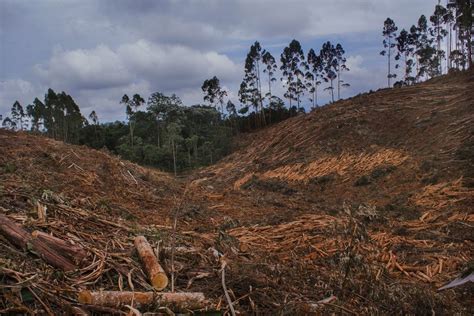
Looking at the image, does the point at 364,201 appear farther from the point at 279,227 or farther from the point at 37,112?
the point at 37,112

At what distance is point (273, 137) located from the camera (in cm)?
2128

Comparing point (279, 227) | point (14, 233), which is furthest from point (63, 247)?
point (279, 227)

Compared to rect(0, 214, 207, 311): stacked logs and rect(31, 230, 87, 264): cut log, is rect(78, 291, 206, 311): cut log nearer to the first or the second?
rect(0, 214, 207, 311): stacked logs

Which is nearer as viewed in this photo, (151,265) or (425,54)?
(151,265)

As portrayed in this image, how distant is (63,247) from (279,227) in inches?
143

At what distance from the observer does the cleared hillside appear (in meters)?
3.71

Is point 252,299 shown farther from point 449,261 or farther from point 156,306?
point 449,261

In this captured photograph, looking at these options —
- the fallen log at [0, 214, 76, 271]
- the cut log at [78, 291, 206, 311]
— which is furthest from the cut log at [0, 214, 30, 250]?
the cut log at [78, 291, 206, 311]

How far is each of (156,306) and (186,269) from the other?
879 mm

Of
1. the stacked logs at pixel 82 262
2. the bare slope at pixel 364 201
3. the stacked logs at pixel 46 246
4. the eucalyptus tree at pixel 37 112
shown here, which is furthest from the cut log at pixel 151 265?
the eucalyptus tree at pixel 37 112

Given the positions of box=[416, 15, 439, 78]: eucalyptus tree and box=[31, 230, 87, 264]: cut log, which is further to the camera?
box=[416, 15, 439, 78]: eucalyptus tree

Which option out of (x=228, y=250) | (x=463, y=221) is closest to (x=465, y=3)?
(x=463, y=221)

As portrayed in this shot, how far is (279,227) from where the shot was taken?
6762mm

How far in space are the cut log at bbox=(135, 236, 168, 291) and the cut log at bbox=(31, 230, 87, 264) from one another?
1.61 feet
